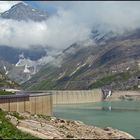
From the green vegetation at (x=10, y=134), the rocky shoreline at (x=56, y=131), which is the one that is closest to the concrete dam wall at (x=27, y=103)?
the rocky shoreline at (x=56, y=131)

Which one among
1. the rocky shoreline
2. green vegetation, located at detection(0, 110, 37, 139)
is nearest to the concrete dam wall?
the rocky shoreline

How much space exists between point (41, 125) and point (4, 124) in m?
14.6

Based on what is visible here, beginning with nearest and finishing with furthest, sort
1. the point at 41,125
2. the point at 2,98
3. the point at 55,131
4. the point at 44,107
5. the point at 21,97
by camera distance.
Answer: the point at 55,131
the point at 41,125
the point at 2,98
the point at 21,97
the point at 44,107

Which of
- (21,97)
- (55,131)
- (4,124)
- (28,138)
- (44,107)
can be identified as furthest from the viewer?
(44,107)

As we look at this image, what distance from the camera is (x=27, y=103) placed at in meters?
105

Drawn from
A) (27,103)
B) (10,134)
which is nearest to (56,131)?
(10,134)

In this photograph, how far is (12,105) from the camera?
9550 cm

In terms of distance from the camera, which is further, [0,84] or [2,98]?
[0,84]

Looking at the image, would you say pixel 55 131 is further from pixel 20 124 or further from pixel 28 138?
pixel 28 138

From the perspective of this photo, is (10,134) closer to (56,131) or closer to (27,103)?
(56,131)

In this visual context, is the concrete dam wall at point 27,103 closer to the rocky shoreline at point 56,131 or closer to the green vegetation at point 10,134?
the rocky shoreline at point 56,131

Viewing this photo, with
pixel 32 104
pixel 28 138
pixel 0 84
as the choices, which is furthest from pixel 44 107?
pixel 28 138

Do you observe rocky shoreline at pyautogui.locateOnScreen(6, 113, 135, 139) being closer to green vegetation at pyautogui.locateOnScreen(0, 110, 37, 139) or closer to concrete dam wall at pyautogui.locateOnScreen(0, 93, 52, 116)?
green vegetation at pyautogui.locateOnScreen(0, 110, 37, 139)

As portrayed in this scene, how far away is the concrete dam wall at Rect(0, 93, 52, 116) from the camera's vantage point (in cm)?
9394
